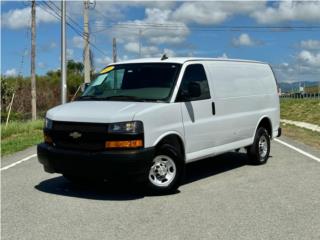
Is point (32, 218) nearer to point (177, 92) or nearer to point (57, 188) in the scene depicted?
point (57, 188)

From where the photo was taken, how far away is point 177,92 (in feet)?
25.5

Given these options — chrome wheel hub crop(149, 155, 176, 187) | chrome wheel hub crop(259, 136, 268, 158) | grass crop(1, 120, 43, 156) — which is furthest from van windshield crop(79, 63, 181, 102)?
grass crop(1, 120, 43, 156)

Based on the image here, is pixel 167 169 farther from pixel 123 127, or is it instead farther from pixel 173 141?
pixel 123 127

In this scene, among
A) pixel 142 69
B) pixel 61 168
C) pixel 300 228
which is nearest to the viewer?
pixel 300 228

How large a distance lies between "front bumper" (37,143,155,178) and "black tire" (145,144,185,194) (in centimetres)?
24

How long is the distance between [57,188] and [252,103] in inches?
164

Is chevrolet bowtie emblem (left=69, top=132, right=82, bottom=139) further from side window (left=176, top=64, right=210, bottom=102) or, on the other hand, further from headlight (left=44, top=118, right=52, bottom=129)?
side window (left=176, top=64, right=210, bottom=102)

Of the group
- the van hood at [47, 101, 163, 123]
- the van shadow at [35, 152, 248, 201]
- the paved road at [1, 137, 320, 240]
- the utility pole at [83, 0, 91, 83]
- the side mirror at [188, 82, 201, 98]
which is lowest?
the van shadow at [35, 152, 248, 201]

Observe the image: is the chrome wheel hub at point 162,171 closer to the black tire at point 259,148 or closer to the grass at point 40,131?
the black tire at point 259,148

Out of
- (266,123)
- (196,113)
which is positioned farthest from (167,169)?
(266,123)

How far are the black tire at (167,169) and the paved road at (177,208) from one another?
0.14 m

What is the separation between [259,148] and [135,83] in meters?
3.36

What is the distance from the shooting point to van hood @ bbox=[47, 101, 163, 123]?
272 inches

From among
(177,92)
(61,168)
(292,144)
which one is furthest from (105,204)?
(292,144)
